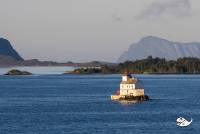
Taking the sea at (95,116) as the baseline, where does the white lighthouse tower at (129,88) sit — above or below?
above

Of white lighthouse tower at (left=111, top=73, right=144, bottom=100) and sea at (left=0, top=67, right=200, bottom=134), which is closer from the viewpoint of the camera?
sea at (left=0, top=67, right=200, bottom=134)

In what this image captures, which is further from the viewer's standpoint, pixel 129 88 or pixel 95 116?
pixel 129 88

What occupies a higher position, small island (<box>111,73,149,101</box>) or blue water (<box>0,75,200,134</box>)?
small island (<box>111,73,149,101</box>)

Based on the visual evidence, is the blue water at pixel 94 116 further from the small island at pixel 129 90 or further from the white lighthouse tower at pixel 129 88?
the white lighthouse tower at pixel 129 88

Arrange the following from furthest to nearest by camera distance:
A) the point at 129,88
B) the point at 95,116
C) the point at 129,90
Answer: the point at 129,90, the point at 129,88, the point at 95,116

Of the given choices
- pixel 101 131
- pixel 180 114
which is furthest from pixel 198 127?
pixel 180 114

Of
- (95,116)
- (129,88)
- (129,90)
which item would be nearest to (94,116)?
(95,116)

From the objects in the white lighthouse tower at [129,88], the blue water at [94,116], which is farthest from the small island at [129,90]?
the blue water at [94,116]

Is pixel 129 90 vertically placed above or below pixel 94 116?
above

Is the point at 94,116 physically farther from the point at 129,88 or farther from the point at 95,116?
the point at 129,88

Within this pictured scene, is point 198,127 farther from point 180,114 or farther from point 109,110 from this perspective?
point 109,110

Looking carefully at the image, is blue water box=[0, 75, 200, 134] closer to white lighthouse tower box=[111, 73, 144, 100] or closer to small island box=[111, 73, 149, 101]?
small island box=[111, 73, 149, 101]

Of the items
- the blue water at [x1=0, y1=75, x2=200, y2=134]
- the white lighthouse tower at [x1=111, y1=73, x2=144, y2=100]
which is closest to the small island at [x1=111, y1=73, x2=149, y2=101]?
the white lighthouse tower at [x1=111, y1=73, x2=144, y2=100]

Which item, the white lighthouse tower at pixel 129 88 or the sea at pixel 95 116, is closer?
the sea at pixel 95 116
